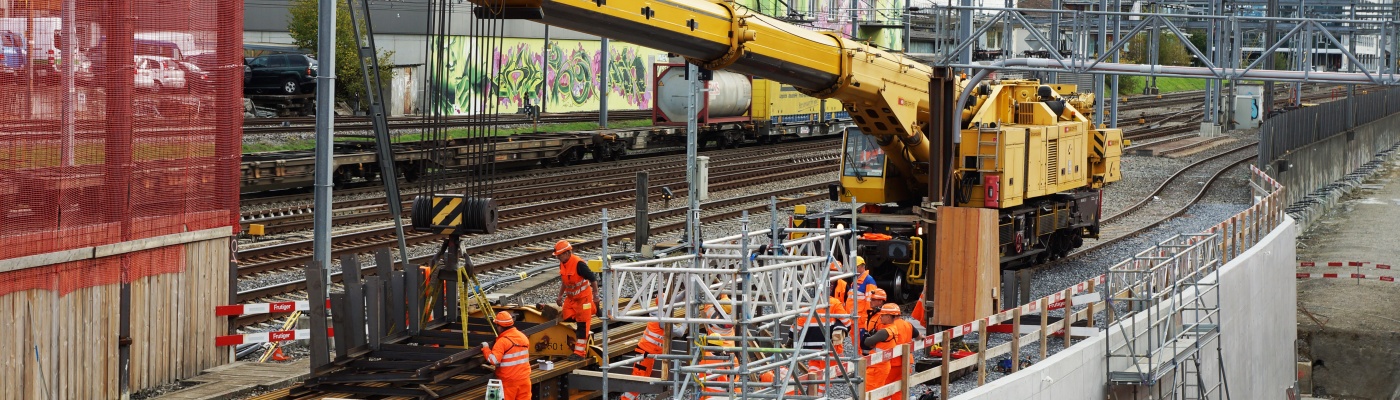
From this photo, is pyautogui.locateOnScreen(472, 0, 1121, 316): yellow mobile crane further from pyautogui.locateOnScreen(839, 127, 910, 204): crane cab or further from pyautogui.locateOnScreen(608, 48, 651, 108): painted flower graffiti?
pyautogui.locateOnScreen(608, 48, 651, 108): painted flower graffiti

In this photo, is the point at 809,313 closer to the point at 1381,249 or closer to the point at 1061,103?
the point at 1061,103

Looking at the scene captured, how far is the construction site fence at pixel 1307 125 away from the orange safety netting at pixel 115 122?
80.2 feet

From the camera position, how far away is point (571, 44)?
189 feet

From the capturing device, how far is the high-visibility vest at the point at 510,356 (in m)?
10.8

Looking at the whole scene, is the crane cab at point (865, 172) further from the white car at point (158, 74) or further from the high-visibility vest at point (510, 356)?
the white car at point (158, 74)

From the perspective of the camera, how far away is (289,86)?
39281mm

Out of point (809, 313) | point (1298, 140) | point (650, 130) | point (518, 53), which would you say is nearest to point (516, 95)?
point (518, 53)

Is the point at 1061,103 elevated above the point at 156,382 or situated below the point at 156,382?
above

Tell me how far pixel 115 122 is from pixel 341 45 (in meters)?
31.7

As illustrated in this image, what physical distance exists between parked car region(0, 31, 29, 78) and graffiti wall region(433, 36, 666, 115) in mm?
38918

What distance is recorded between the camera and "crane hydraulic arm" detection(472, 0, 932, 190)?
11.4m

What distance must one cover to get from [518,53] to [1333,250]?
33.2 m

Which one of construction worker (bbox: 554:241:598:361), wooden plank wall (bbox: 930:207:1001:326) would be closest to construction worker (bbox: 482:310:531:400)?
construction worker (bbox: 554:241:598:361)

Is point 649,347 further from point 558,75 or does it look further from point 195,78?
point 558,75
